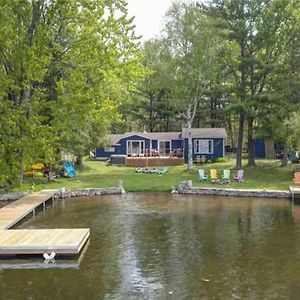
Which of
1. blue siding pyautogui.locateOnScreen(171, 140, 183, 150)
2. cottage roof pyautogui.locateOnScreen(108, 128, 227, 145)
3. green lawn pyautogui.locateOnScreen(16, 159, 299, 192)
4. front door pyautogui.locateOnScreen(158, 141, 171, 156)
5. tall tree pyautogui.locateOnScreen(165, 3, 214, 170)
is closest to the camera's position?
green lawn pyautogui.locateOnScreen(16, 159, 299, 192)

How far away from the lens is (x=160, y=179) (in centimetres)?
2589

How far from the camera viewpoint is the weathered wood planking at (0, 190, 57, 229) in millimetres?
14088

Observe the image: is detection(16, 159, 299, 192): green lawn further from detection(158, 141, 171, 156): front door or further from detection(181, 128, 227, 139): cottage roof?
detection(158, 141, 171, 156): front door

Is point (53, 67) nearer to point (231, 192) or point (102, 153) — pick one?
point (231, 192)

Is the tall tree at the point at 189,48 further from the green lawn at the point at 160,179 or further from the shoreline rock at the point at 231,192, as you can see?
the shoreline rock at the point at 231,192

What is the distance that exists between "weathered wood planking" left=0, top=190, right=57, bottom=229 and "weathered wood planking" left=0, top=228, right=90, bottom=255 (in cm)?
152

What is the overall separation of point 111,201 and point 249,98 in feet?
40.2

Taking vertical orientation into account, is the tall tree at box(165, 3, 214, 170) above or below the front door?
above

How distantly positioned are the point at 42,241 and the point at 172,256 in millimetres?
3293

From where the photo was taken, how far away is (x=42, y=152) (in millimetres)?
19797

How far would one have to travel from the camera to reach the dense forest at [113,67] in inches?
768

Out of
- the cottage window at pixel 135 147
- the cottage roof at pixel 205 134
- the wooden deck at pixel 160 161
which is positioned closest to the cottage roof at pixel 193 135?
the cottage roof at pixel 205 134

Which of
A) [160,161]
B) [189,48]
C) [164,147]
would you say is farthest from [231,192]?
[164,147]

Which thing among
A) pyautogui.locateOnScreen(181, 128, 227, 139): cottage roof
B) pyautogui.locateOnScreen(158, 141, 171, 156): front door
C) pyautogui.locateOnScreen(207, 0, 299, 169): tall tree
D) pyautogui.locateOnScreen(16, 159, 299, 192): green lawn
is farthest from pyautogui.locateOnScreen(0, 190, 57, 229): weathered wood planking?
pyautogui.locateOnScreen(158, 141, 171, 156): front door
